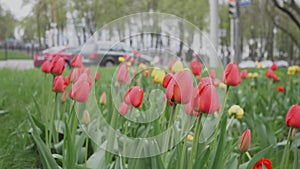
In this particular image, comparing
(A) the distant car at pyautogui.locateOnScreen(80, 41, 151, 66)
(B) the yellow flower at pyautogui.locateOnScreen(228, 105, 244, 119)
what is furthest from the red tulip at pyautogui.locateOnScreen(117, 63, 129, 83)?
(B) the yellow flower at pyautogui.locateOnScreen(228, 105, 244, 119)

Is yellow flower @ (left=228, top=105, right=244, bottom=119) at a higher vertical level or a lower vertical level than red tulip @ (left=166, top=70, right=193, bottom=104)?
lower

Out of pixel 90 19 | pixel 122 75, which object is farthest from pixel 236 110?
pixel 90 19

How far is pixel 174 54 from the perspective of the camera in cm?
123

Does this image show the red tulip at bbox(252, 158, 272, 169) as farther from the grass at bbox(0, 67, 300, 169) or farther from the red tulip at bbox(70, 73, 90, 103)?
the grass at bbox(0, 67, 300, 169)

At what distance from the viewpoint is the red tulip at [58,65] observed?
4.54 feet

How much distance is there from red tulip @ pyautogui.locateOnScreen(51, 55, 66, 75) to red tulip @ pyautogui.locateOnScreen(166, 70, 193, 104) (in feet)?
2.07

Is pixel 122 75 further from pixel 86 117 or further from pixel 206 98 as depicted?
pixel 206 98

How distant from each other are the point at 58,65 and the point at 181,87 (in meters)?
0.67

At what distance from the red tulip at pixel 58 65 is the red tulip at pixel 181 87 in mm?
632

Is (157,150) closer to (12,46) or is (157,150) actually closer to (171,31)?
(171,31)

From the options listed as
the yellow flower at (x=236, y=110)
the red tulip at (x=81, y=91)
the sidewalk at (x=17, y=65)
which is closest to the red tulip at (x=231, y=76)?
the red tulip at (x=81, y=91)

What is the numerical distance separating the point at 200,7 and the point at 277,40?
33.0 feet

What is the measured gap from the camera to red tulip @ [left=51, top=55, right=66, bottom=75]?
54.5 inches

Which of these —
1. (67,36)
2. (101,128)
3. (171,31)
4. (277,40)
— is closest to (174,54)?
(171,31)
